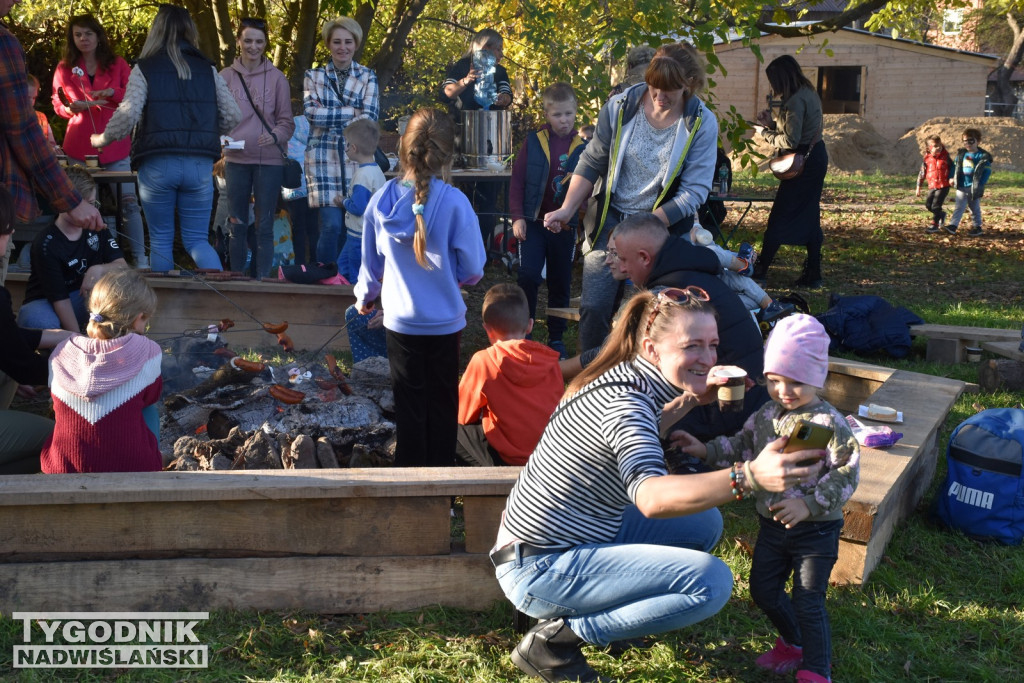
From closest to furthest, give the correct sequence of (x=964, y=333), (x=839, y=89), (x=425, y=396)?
1. (x=425, y=396)
2. (x=964, y=333)
3. (x=839, y=89)

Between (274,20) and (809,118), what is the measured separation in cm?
674

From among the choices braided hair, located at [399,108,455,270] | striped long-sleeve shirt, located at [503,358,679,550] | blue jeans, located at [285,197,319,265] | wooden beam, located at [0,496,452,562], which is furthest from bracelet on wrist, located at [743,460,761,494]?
blue jeans, located at [285,197,319,265]

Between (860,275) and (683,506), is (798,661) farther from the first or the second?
(860,275)

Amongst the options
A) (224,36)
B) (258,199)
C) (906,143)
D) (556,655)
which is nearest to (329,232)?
(258,199)

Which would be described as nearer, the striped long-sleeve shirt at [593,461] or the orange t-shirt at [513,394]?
the striped long-sleeve shirt at [593,461]

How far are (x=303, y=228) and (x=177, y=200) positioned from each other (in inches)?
60.8

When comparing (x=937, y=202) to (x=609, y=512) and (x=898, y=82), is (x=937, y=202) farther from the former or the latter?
(x=898, y=82)

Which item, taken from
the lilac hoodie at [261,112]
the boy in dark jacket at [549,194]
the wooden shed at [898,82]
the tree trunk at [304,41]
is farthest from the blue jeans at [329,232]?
the wooden shed at [898,82]

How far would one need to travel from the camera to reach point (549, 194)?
7.24 meters

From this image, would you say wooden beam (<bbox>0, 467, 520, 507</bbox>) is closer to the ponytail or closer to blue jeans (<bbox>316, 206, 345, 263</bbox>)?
the ponytail

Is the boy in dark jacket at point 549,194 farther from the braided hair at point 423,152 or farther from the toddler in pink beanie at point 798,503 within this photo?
the toddler in pink beanie at point 798,503

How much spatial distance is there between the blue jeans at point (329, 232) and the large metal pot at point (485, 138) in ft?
8.04

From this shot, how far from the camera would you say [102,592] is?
351 cm

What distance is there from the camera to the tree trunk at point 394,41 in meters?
10.4
